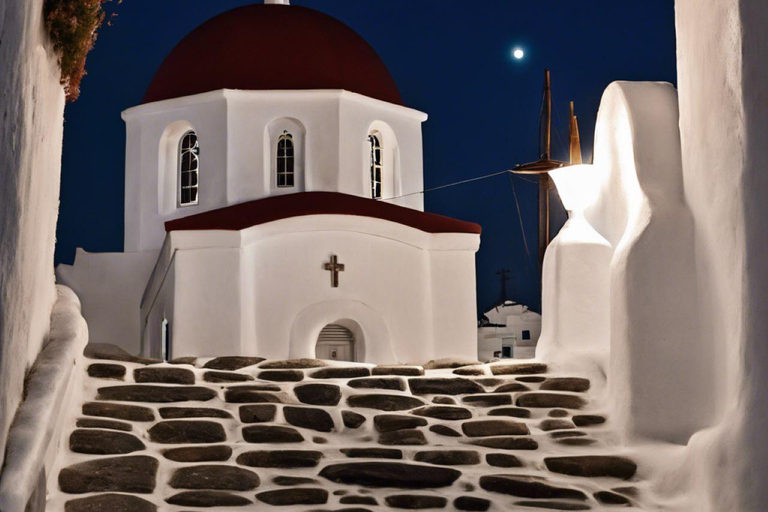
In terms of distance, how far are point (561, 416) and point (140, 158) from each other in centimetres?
1283

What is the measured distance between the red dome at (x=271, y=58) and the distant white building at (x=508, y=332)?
401 inches

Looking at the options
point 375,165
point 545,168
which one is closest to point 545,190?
point 545,168

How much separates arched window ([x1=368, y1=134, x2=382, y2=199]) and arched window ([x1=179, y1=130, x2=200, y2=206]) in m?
2.98

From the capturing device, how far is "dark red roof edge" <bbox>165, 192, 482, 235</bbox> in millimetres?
15312

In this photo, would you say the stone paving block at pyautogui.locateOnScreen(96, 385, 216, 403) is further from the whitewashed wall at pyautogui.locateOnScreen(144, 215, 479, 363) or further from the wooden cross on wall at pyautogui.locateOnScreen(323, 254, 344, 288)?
the wooden cross on wall at pyautogui.locateOnScreen(323, 254, 344, 288)

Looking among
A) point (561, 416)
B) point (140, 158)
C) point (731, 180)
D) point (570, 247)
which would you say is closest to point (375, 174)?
point (140, 158)

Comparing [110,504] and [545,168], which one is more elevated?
[545,168]

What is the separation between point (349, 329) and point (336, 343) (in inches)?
12.1

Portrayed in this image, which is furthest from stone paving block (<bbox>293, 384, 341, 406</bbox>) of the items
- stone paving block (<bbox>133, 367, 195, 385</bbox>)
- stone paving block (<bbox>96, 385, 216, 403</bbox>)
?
stone paving block (<bbox>133, 367, 195, 385</bbox>)

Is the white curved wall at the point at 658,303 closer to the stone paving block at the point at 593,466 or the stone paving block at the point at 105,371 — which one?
the stone paving block at the point at 593,466

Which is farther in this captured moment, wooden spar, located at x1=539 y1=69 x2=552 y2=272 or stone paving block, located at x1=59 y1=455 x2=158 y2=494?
wooden spar, located at x1=539 y1=69 x2=552 y2=272

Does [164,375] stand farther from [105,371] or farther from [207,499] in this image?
[207,499]

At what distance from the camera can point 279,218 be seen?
15516mm

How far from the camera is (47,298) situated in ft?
22.9
